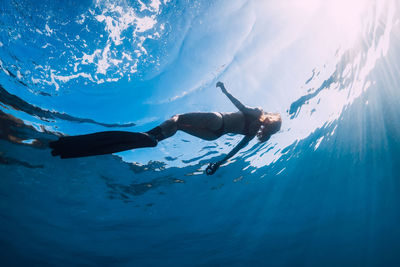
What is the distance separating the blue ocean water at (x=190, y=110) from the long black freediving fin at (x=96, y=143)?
4283 mm

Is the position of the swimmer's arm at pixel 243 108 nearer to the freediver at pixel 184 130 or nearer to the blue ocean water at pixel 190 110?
the freediver at pixel 184 130

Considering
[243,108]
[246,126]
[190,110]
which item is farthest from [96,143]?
[190,110]

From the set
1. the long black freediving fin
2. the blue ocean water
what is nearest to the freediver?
the long black freediving fin

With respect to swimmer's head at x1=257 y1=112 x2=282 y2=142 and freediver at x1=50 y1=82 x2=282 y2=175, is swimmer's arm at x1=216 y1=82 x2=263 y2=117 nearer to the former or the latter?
freediver at x1=50 y1=82 x2=282 y2=175

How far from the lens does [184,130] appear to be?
13.8 ft

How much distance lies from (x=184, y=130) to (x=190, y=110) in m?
4.88

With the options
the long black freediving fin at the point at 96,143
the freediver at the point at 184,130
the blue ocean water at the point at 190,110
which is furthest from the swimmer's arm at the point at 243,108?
the blue ocean water at the point at 190,110

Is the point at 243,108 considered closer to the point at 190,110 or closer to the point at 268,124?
the point at 268,124

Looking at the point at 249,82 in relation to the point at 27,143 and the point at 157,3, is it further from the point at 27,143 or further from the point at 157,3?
the point at 27,143

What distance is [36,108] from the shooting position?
27.7ft

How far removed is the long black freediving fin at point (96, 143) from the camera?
9.23ft

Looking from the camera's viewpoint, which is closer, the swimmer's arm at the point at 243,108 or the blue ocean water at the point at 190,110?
the swimmer's arm at the point at 243,108

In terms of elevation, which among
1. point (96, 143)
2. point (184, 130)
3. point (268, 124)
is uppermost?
point (268, 124)

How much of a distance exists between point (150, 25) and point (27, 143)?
989cm
